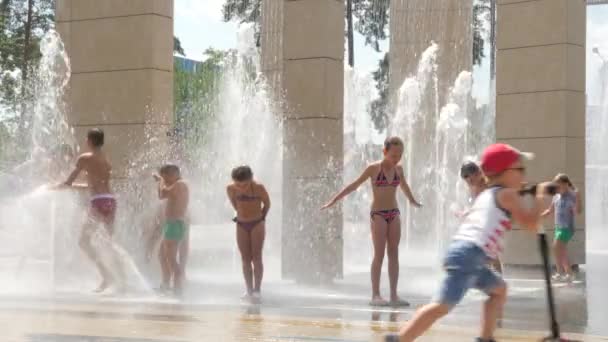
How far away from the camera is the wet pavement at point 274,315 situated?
8383mm

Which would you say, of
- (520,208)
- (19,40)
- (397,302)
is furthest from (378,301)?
(19,40)

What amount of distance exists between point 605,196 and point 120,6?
16220 mm

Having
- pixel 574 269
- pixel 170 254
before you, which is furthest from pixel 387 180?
pixel 574 269

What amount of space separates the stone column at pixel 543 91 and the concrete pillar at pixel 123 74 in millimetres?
4585

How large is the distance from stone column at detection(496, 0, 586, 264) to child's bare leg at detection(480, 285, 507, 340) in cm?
801

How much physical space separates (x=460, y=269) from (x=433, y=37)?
50.5 feet

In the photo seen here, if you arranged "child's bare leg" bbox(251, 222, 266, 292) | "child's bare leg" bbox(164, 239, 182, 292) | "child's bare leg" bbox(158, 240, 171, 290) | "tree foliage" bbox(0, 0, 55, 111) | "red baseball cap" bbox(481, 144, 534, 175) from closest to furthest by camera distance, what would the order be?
"red baseball cap" bbox(481, 144, 534, 175), "child's bare leg" bbox(251, 222, 266, 292), "child's bare leg" bbox(164, 239, 182, 292), "child's bare leg" bbox(158, 240, 171, 290), "tree foliage" bbox(0, 0, 55, 111)

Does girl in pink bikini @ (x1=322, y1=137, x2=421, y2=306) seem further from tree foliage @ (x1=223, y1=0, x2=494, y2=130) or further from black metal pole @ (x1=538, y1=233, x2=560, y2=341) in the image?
→ tree foliage @ (x1=223, y1=0, x2=494, y2=130)

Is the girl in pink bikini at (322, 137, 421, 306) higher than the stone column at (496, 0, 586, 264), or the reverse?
the stone column at (496, 0, 586, 264)

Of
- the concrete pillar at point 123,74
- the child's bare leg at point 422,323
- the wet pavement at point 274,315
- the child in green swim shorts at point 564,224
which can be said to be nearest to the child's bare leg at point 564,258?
the child in green swim shorts at point 564,224

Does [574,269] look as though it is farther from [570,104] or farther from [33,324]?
[33,324]

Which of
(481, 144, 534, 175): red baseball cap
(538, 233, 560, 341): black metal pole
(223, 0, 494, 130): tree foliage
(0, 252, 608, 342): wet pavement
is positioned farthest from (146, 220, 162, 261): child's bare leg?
(223, 0, 494, 130): tree foliage

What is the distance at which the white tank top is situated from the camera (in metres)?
6.22

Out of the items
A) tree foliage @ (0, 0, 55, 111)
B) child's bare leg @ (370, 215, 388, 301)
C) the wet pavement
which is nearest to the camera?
the wet pavement
